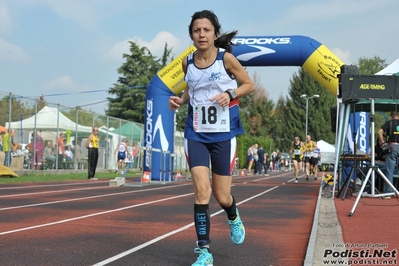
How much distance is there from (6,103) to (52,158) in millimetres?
5353

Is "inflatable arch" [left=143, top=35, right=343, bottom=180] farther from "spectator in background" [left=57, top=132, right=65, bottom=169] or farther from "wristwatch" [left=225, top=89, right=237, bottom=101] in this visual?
"wristwatch" [left=225, top=89, right=237, bottom=101]

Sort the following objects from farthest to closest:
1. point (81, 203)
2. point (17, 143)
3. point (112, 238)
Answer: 1. point (17, 143)
2. point (81, 203)
3. point (112, 238)

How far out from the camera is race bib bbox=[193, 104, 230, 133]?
5445mm

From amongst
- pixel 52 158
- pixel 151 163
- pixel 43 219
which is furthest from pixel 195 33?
pixel 52 158

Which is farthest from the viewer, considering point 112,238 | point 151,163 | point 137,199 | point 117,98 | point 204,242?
point 117,98

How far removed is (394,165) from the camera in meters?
13.2

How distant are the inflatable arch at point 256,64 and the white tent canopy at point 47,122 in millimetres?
5265

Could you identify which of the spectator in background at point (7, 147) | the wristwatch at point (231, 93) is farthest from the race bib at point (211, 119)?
the spectator in background at point (7, 147)

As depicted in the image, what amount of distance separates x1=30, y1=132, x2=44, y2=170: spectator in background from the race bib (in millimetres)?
20058

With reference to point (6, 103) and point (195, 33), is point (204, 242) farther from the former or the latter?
point (6, 103)

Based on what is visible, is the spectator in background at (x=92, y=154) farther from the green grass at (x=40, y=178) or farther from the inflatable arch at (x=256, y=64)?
the inflatable arch at (x=256, y=64)

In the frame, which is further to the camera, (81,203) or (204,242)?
(81,203)

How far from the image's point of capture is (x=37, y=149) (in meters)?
25.0

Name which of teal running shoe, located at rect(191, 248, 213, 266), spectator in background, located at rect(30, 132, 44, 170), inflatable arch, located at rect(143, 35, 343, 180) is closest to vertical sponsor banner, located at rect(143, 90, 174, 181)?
inflatable arch, located at rect(143, 35, 343, 180)
